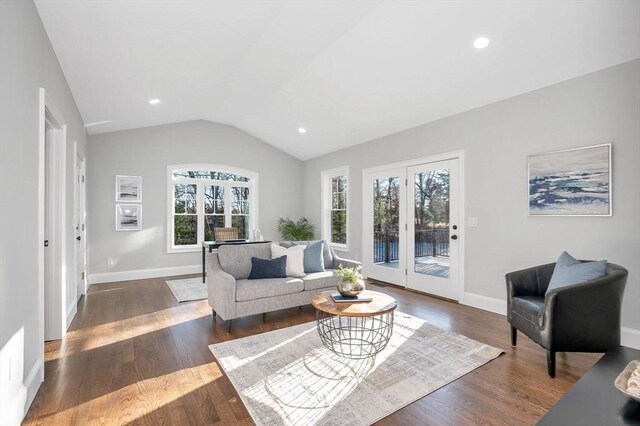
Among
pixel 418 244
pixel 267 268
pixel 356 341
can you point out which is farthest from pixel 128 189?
pixel 418 244

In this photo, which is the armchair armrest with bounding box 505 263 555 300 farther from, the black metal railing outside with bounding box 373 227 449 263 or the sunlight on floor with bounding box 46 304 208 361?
the sunlight on floor with bounding box 46 304 208 361

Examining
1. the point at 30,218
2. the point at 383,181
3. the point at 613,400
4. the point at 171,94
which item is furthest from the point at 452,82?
the point at 30,218

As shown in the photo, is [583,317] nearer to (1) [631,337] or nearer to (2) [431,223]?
(1) [631,337]

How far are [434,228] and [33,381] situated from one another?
4555 mm

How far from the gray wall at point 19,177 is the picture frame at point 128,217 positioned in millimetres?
3740

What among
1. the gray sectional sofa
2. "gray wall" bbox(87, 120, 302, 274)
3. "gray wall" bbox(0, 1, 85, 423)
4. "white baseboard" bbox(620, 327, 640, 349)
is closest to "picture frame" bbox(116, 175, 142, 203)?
"gray wall" bbox(87, 120, 302, 274)

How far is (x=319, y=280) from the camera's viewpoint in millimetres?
3887

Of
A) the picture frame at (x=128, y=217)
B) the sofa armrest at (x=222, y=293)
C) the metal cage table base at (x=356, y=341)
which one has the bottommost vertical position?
the metal cage table base at (x=356, y=341)

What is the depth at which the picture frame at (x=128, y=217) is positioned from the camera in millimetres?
5840

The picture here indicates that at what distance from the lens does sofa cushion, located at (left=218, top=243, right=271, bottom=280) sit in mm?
3770

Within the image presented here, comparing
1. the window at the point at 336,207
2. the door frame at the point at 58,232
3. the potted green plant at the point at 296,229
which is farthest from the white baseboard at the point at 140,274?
the window at the point at 336,207

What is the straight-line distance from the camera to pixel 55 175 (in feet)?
10.3

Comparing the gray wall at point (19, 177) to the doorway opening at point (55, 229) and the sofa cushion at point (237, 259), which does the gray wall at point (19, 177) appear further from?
the sofa cushion at point (237, 259)

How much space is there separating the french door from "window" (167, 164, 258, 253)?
9.45 ft
